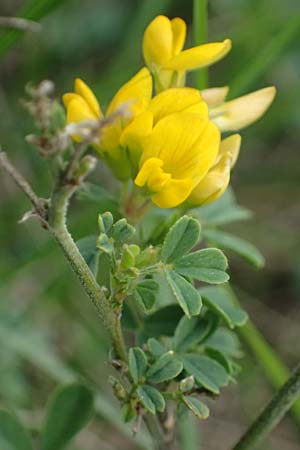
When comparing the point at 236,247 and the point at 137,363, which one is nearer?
the point at 137,363

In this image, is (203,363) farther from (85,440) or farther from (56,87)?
(56,87)

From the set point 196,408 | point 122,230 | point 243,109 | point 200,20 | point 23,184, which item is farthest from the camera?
point 200,20

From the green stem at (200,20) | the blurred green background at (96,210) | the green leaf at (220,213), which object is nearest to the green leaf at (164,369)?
the green leaf at (220,213)

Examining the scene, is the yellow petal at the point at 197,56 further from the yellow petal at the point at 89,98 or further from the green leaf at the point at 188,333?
the green leaf at the point at 188,333

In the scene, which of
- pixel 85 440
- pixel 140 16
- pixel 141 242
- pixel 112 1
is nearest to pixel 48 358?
pixel 85 440

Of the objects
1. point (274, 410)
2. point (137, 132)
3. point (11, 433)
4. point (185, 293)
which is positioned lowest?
point (274, 410)

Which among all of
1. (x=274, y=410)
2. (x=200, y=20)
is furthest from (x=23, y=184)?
(x=200, y=20)

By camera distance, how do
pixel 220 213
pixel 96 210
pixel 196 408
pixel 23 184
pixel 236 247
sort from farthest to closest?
pixel 96 210 < pixel 220 213 < pixel 236 247 < pixel 196 408 < pixel 23 184

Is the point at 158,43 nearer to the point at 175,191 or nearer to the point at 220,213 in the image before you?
the point at 175,191
